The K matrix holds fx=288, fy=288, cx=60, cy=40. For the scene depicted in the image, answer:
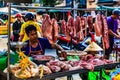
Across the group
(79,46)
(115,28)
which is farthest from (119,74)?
(79,46)

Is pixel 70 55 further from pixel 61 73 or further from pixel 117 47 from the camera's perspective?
pixel 117 47

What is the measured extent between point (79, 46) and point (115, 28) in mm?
1931

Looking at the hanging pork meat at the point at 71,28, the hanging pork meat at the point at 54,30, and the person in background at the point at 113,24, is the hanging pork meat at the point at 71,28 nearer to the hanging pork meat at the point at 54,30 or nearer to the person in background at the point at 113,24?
the hanging pork meat at the point at 54,30

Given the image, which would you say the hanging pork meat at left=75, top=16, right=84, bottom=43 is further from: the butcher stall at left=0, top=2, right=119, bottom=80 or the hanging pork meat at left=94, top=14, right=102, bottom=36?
the hanging pork meat at left=94, top=14, right=102, bottom=36

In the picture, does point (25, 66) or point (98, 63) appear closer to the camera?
point (25, 66)

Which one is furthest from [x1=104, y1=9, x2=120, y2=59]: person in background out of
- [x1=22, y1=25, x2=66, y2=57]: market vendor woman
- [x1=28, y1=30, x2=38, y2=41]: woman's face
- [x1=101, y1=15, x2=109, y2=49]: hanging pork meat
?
[x1=28, y1=30, x2=38, y2=41]: woman's face

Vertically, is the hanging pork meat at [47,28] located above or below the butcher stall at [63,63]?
above

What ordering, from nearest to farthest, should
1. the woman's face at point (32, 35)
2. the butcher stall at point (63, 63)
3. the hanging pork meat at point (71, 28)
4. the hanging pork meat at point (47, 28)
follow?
the butcher stall at point (63, 63) → the woman's face at point (32, 35) → the hanging pork meat at point (47, 28) → the hanging pork meat at point (71, 28)

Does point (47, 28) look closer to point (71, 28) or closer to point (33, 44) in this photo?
point (71, 28)

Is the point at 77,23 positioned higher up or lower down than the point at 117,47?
higher up

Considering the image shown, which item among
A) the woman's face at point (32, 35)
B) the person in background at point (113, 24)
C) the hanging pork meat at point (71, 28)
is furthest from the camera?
the person in background at point (113, 24)

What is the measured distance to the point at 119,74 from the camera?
4.25 metres

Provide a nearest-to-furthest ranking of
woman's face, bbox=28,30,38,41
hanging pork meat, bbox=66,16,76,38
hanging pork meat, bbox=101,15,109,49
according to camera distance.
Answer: woman's face, bbox=28,30,38,41 → hanging pork meat, bbox=66,16,76,38 → hanging pork meat, bbox=101,15,109,49

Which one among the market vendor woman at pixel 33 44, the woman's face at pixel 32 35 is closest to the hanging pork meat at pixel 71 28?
the market vendor woman at pixel 33 44
